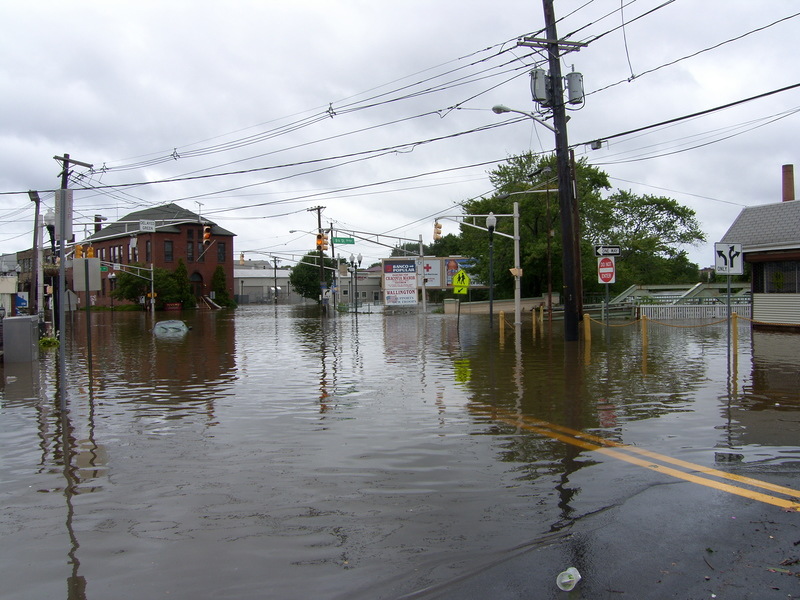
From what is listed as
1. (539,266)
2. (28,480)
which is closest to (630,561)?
(28,480)

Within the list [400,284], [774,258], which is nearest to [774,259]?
[774,258]

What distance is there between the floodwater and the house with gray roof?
11521mm

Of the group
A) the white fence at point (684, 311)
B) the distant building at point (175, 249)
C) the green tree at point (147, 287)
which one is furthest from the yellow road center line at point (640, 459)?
the distant building at point (175, 249)

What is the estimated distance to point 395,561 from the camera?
4.59 metres

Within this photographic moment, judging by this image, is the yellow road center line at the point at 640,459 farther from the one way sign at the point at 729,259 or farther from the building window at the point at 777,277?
the building window at the point at 777,277

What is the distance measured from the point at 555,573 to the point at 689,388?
850 cm

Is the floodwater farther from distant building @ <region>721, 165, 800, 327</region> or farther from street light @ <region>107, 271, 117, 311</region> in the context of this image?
street light @ <region>107, 271, 117, 311</region>

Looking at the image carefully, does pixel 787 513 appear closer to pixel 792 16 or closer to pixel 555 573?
pixel 555 573

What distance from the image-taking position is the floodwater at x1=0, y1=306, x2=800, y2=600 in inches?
180

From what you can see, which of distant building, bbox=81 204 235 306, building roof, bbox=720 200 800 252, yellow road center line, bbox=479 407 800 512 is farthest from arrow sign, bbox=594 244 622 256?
distant building, bbox=81 204 235 306

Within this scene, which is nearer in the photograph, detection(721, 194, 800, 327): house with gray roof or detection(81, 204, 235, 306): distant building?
detection(721, 194, 800, 327): house with gray roof

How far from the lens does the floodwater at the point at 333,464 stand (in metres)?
4.56

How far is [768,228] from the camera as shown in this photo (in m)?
26.0

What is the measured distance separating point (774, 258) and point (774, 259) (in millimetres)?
79
